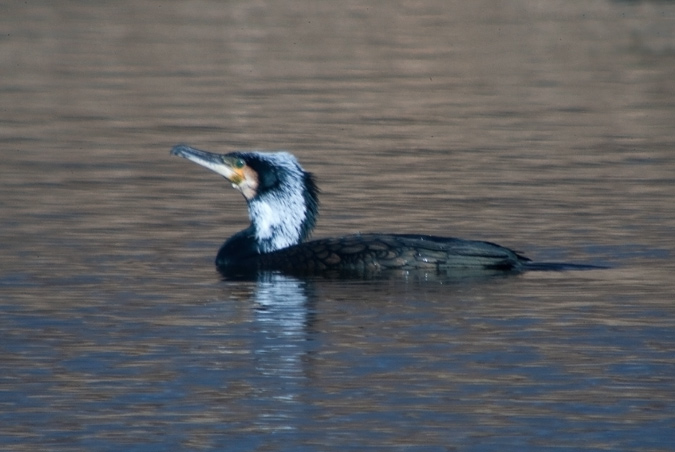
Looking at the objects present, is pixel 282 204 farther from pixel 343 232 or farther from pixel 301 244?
pixel 343 232

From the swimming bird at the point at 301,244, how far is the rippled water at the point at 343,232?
0.21 meters

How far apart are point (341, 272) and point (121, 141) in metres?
8.68

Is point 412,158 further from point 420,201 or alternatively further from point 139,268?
point 139,268

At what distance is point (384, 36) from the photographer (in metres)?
34.6

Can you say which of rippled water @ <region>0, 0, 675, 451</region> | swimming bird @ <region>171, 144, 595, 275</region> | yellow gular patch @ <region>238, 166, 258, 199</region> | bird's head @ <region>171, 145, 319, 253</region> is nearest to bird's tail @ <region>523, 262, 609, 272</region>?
swimming bird @ <region>171, 144, 595, 275</region>

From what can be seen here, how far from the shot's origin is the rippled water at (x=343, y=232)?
9.06 m

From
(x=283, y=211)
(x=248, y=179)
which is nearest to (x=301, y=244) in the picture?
(x=283, y=211)

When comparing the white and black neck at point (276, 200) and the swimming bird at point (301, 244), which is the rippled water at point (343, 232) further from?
the white and black neck at point (276, 200)

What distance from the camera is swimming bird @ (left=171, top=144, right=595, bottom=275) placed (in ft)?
41.5

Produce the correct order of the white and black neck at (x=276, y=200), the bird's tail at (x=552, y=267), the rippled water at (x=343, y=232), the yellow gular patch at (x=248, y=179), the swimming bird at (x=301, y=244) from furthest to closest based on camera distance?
the yellow gular patch at (x=248, y=179), the white and black neck at (x=276, y=200), the bird's tail at (x=552, y=267), the swimming bird at (x=301, y=244), the rippled water at (x=343, y=232)

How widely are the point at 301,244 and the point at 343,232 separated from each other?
1.91m

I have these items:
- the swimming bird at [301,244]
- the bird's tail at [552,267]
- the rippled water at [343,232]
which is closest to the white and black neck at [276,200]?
the swimming bird at [301,244]

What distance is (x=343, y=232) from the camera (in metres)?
15.0

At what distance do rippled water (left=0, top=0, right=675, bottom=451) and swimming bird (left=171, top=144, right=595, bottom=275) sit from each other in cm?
21
